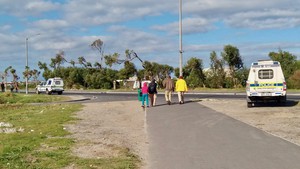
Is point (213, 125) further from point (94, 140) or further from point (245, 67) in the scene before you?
point (245, 67)

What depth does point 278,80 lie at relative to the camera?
73.4ft

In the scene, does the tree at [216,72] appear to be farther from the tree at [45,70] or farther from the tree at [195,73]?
the tree at [45,70]

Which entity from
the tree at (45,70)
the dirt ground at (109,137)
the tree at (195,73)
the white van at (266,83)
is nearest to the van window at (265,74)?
the white van at (266,83)

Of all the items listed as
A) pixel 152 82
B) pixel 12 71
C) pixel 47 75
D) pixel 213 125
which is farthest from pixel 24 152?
pixel 12 71

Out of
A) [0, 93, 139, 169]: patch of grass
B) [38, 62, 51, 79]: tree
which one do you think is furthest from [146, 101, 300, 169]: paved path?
[38, 62, 51, 79]: tree

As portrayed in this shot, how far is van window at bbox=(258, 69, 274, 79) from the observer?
22.6m

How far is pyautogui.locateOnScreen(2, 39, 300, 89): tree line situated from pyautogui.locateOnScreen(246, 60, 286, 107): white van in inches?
609

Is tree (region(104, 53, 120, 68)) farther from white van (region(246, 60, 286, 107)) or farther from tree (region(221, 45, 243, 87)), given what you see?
white van (region(246, 60, 286, 107))

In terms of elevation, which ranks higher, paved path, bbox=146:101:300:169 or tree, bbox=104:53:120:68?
tree, bbox=104:53:120:68

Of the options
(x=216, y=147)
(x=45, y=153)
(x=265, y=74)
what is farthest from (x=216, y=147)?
(x=265, y=74)

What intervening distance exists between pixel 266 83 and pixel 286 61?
32.3 meters

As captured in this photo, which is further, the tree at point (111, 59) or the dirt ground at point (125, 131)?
the tree at point (111, 59)

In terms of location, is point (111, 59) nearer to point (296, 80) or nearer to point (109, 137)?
point (296, 80)

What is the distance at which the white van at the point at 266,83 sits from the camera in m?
22.3
